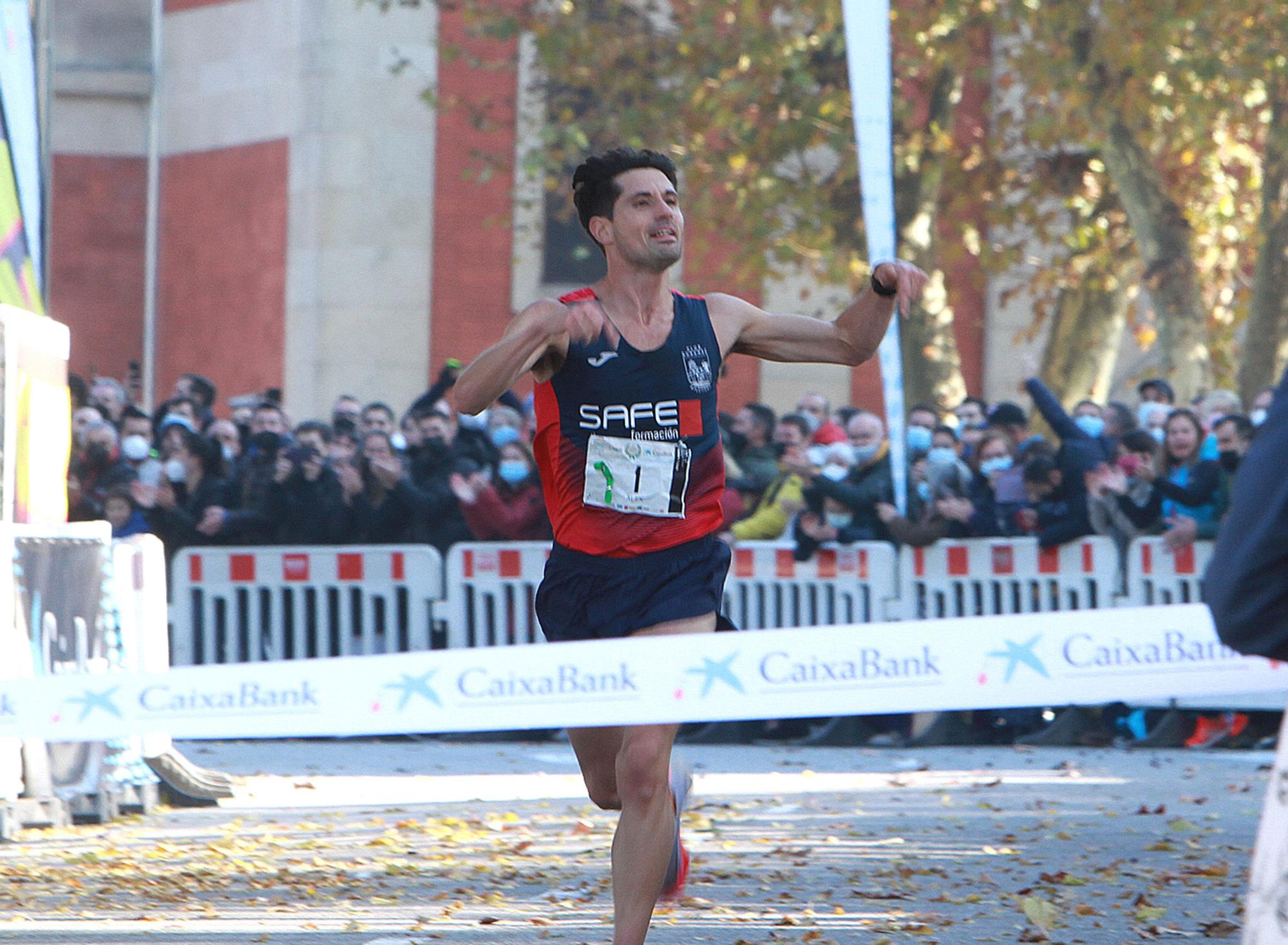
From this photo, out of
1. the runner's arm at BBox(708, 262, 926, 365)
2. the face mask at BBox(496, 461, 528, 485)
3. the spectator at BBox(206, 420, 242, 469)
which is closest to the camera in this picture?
the runner's arm at BBox(708, 262, 926, 365)

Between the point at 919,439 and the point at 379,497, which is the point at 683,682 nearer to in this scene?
the point at 379,497

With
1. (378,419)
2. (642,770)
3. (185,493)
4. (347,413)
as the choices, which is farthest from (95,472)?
(642,770)

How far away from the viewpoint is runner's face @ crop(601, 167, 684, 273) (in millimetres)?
5227

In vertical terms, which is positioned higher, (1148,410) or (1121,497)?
(1148,410)

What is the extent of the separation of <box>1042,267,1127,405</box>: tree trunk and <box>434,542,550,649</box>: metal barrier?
11785 mm

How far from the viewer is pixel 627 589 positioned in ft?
17.0

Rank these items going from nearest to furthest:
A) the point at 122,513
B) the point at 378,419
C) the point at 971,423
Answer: the point at 122,513
the point at 378,419
the point at 971,423

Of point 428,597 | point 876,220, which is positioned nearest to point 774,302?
point 428,597

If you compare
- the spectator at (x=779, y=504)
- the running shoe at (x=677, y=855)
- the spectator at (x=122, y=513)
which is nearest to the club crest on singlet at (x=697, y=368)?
the running shoe at (x=677, y=855)

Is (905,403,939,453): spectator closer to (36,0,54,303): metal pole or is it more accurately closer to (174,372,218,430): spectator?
(174,372,218,430): spectator

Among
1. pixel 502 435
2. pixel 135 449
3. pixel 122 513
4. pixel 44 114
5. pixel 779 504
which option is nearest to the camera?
pixel 44 114

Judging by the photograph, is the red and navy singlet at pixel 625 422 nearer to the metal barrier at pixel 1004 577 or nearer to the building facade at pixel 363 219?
the metal barrier at pixel 1004 577

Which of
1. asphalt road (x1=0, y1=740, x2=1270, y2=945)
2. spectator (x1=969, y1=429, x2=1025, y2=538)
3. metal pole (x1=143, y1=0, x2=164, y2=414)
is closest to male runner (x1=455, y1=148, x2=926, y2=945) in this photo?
asphalt road (x1=0, y1=740, x2=1270, y2=945)

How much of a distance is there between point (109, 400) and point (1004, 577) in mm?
8022
